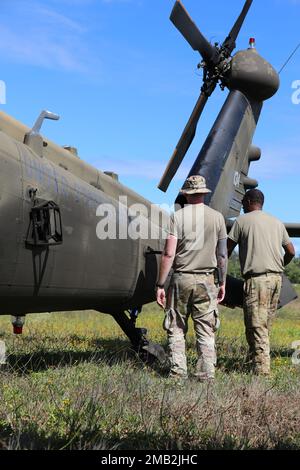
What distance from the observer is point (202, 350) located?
560cm

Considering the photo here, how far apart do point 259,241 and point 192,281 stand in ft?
3.76

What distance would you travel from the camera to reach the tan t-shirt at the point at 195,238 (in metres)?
5.70

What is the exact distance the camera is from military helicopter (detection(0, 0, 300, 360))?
16.1ft

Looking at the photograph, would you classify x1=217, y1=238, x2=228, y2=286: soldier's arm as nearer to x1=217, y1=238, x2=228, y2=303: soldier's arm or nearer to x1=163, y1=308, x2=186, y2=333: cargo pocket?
x1=217, y1=238, x2=228, y2=303: soldier's arm

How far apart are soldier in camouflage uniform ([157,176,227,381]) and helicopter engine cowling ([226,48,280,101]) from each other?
441 cm

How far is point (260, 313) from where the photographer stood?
627 centimetres

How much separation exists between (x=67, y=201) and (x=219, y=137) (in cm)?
426

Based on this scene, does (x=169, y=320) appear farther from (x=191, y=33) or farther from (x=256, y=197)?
(x=191, y=33)

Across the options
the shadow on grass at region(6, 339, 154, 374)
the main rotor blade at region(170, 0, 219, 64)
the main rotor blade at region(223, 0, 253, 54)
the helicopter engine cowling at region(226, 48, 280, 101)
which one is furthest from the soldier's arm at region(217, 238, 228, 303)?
the main rotor blade at region(223, 0, 253, 54)

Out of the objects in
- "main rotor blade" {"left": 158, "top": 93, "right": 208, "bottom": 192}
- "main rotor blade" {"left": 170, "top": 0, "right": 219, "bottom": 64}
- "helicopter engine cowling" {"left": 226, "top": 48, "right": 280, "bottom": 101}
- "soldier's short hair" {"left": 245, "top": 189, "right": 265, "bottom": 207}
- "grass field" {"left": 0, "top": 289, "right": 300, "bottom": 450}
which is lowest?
"grass field" {"left": 0, "top": 289, "right": 300, "bottom": 450}

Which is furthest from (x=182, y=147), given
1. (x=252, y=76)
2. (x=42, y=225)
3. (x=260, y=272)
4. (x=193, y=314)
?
(x=42, y=225)

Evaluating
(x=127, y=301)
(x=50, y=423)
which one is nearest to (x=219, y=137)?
(x=127, y=301)

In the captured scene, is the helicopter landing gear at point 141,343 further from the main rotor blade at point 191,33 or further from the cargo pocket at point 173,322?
the main rotor blade at point 191,33

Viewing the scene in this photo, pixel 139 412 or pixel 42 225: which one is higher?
pixel 42 225
